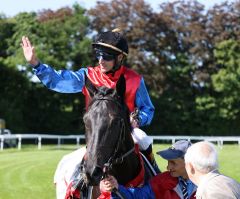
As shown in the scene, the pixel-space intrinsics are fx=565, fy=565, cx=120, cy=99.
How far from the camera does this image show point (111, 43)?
16.8ft

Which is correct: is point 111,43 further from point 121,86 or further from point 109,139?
point 109,139

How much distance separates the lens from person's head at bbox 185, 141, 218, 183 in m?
3.86

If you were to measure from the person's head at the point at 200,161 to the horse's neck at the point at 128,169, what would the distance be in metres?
0.82

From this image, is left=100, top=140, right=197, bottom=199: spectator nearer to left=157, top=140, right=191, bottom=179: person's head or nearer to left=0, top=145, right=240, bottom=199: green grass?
left=157, top=140, right=191, bottom=179: person's head

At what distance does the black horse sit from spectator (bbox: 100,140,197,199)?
0.59 feet

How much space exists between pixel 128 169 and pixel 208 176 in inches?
42.0

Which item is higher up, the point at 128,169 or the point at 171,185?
the point at 128,169

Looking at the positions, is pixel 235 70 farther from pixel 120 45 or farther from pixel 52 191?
pixel 120 45

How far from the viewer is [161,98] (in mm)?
41000

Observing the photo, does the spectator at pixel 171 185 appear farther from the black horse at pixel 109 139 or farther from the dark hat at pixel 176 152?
the black horse at pixel 109 139

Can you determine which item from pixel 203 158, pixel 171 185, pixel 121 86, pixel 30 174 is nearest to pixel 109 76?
pixel 121 86

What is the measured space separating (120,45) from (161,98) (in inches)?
1416

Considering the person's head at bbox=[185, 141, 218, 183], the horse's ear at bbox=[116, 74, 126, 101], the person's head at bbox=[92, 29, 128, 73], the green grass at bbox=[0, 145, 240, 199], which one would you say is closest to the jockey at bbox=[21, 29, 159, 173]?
the person's head at bbox=[92, 29, 128, 73]

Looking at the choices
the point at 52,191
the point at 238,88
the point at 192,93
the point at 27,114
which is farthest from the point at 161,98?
the point at 52,191
